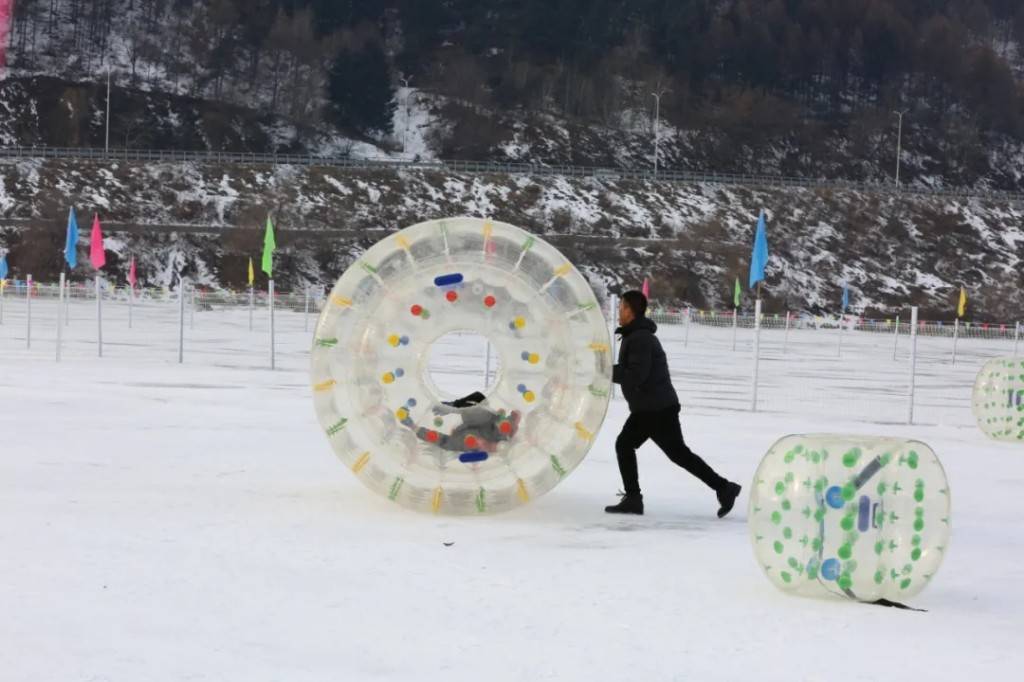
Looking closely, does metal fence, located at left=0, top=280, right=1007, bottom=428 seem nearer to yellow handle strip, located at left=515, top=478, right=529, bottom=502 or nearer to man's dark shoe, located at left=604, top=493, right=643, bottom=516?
man's dark shoe, located at left=604, top=493, right=643, bottom=516

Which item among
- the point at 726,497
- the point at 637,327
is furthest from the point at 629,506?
the point at 637,327

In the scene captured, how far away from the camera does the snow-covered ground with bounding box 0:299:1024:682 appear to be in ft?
20.5

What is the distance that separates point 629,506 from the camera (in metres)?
10.4

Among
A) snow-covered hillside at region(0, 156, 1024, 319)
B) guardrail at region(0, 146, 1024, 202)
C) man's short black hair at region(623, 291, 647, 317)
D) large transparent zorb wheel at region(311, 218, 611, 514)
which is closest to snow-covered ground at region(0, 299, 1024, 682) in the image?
large transparent zorb wheel at region(311, 218, 611, 514)

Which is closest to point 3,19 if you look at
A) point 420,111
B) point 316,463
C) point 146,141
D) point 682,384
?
point 146,141

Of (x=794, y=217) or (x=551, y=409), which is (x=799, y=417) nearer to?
(x=551, y=409)

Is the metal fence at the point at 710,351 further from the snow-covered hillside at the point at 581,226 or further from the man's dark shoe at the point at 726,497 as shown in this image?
the snow-covered hillside at the point at 581,226

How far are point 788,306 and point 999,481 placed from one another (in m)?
72.0

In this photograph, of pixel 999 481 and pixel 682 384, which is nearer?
pixel 999 481

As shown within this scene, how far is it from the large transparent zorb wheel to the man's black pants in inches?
16.3

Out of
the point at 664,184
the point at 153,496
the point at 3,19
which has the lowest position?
the point at 153,496

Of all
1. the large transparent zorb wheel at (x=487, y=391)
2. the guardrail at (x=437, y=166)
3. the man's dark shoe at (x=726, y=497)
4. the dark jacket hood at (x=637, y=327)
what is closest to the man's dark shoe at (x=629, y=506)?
the man's dark shoe at (x=726, y=497)

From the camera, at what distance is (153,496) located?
10.5 meters

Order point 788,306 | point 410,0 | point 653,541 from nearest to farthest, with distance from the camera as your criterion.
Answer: point 653,541, point 788,306, point 410,0
